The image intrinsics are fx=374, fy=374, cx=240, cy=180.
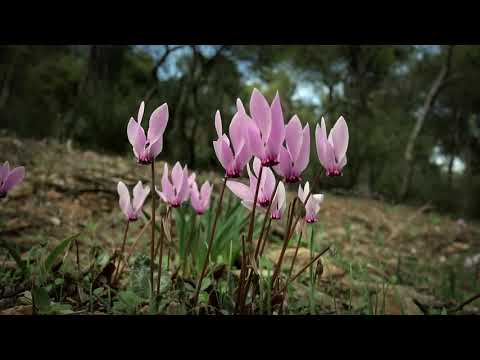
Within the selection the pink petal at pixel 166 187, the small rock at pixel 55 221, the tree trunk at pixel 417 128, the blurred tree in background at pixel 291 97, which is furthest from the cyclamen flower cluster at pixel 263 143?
the tree trunk at pixel 417 128

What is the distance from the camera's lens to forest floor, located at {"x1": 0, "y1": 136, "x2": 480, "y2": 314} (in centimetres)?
110

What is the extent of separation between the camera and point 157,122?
603 mm

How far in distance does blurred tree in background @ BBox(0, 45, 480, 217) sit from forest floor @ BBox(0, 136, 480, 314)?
1.21 metres

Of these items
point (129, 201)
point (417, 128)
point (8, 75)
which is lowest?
point (129, 201)

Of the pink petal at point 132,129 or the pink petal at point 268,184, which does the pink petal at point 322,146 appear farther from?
the pink petal at point 132,129

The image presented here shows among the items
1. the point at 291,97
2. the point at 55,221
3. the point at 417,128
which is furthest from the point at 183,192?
the point at 417,128

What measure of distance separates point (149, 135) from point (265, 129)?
194mm

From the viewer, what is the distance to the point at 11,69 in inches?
207

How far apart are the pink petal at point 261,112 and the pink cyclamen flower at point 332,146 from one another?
0.10 m

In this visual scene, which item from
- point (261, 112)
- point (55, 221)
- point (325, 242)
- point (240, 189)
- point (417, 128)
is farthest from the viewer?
point (417, 128)

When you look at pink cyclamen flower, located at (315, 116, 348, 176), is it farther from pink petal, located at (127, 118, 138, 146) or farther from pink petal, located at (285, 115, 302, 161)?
pink petal, located at (127, 118, 138, 146)

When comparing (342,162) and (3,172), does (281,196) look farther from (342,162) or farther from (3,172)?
(3,172)

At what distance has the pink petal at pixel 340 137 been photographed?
610 millimetres
